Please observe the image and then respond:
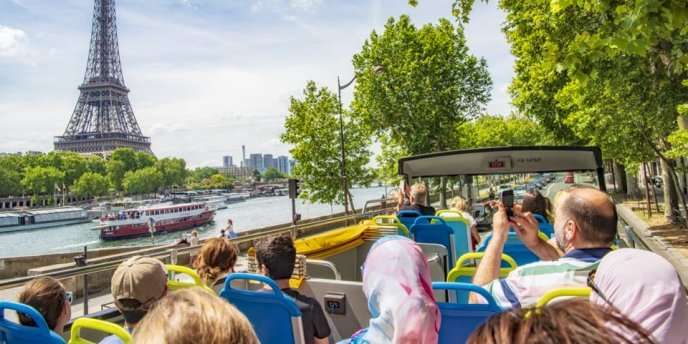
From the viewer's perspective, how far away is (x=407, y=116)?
3172cm

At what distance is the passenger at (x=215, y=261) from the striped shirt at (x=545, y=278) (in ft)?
8.67

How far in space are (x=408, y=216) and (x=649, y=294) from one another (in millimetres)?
5957

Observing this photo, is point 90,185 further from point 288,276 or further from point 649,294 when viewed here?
point 649,294

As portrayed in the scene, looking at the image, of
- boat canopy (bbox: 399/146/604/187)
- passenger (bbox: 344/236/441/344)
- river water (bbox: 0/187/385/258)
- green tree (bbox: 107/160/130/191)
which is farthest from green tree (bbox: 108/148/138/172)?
passenger (bbox: 344/236/441/344)

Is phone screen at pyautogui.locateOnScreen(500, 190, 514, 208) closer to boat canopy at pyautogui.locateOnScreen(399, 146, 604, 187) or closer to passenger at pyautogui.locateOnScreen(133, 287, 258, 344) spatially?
passenger at pyautogui.locateOnScreen(133, 287, 258, 344)

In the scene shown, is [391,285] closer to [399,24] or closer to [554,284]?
[554,284]

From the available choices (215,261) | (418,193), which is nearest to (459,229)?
(418,193)

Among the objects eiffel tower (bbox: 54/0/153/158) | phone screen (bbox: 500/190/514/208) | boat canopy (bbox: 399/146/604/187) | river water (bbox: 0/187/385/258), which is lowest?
river water (bbox: 0/187/385/258)

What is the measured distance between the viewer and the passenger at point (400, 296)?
224 centimetres

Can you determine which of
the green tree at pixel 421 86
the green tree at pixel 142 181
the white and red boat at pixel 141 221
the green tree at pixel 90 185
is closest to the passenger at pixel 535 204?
the green tree at pixel 421 86

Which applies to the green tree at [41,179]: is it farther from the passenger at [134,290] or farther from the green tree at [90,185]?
the passenger at [134,290]

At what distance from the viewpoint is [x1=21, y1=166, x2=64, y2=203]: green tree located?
365 ft

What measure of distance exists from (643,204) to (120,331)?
3207 centimetres

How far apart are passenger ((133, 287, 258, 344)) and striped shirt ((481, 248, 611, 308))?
1740 mm
